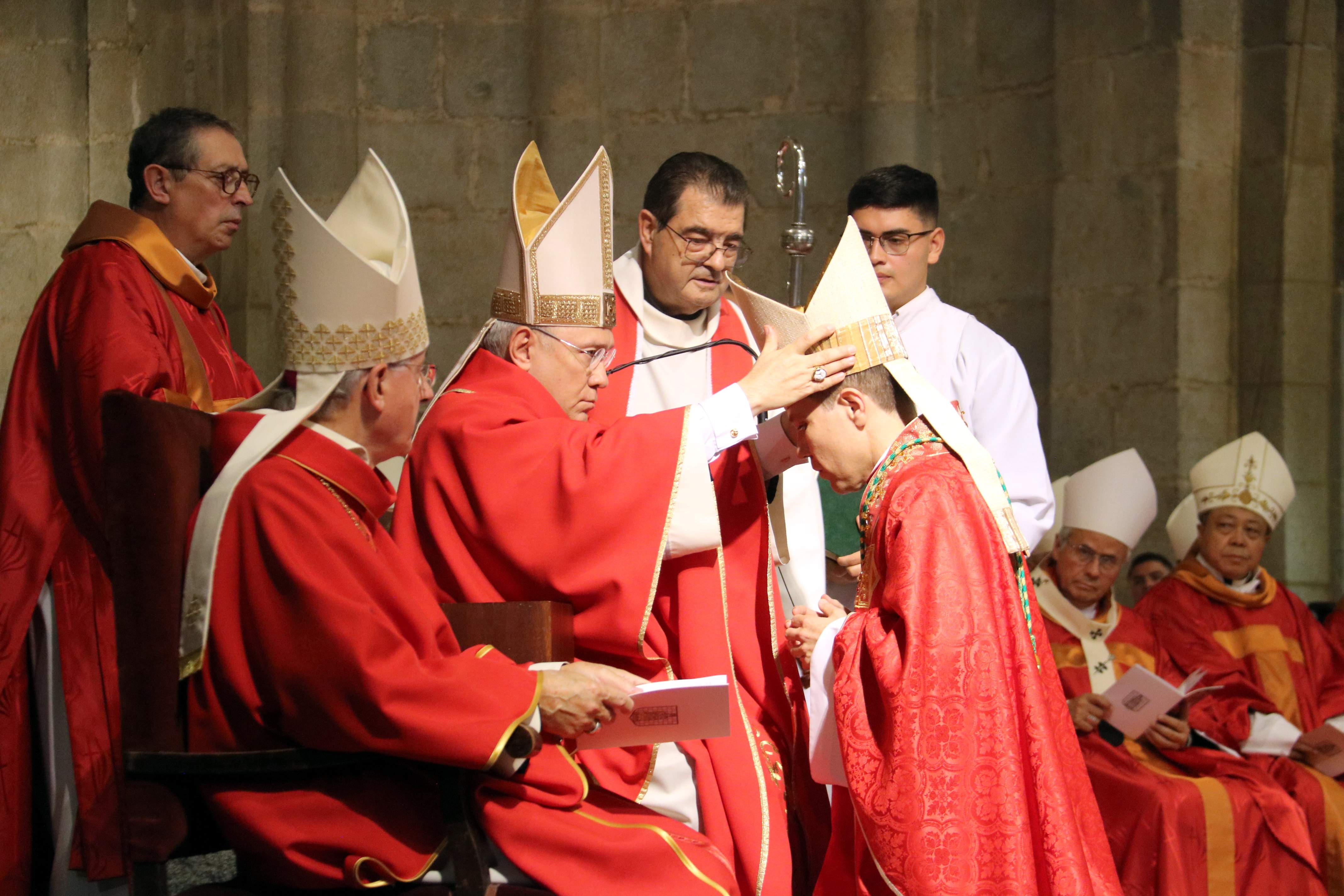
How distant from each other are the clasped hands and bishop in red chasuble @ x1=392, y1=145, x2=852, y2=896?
164 centimetres

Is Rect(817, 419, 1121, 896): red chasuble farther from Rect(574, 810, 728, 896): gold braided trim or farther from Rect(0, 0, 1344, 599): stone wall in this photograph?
Rect(0, 0, 1344, 599): stone wall

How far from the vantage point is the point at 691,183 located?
4066 mm

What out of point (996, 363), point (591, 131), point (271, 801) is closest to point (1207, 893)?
point (996, 363)

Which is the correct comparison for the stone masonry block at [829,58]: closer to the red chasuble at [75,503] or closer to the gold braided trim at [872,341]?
the red chasuble at [75,503]

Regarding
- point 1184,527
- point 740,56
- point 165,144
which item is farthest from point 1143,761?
point 740,56

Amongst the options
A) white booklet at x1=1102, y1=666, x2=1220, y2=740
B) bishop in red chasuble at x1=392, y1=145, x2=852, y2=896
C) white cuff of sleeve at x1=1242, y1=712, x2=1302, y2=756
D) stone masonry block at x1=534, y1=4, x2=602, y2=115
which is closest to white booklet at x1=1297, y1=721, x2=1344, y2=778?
white cuff of sleeve at x1=1242, y1=712, x2=1302, y2=756

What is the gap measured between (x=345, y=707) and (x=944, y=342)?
8.40 feet

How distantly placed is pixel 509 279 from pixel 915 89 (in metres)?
3.87

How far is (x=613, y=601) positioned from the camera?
9.68 feet

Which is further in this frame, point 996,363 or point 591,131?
point 591,131

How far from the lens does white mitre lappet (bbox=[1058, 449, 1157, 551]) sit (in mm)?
5129

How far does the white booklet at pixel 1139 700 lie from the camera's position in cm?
456

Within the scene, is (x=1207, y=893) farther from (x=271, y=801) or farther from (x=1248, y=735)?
(x=271, y=801)

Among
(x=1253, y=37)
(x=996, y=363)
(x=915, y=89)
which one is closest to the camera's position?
(x=996, y=363)
